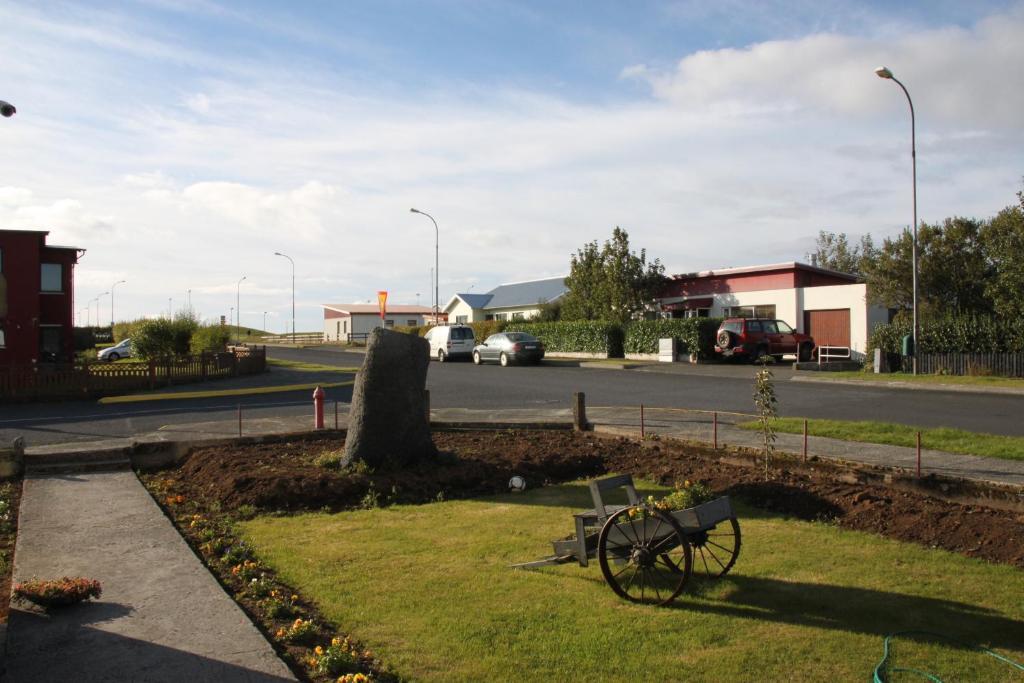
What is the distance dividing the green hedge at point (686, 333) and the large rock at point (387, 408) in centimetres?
2498

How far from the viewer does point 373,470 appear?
403 inches

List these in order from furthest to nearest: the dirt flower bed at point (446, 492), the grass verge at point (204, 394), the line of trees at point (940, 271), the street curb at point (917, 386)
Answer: the line of trees at point (940, 271) → the grass verge at point (204, 394) → the street curb at point (917, 386) → the dirt flower bed at point (446, 492)

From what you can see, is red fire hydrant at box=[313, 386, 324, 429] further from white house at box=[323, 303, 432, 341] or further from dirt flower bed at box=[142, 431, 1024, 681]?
white house at box=[323, 303, 432, 341]

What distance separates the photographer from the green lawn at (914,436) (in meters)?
11.1

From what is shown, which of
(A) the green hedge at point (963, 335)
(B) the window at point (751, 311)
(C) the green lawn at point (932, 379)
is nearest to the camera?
(C) the green lawn at point (932, 379)

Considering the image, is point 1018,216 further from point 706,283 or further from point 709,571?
point 709,571

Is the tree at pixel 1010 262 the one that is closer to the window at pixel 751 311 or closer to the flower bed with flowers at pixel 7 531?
the window at pixel 751 311

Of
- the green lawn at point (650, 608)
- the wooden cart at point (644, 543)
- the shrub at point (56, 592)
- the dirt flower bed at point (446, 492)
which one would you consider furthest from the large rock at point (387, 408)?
the shrub at point (56, 592)

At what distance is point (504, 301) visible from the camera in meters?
68.0

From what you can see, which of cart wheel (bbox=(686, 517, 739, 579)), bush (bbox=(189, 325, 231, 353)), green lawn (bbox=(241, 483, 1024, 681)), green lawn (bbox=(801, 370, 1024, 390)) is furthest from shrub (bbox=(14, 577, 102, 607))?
bush (bbox=(189, 325, 231, 353))

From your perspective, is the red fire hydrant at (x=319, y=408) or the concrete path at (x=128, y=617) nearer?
the concrete path at (x=128, y=617)

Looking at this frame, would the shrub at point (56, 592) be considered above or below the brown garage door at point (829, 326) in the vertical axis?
below

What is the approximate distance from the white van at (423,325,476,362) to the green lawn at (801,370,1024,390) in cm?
1725

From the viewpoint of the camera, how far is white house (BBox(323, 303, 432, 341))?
276ft
